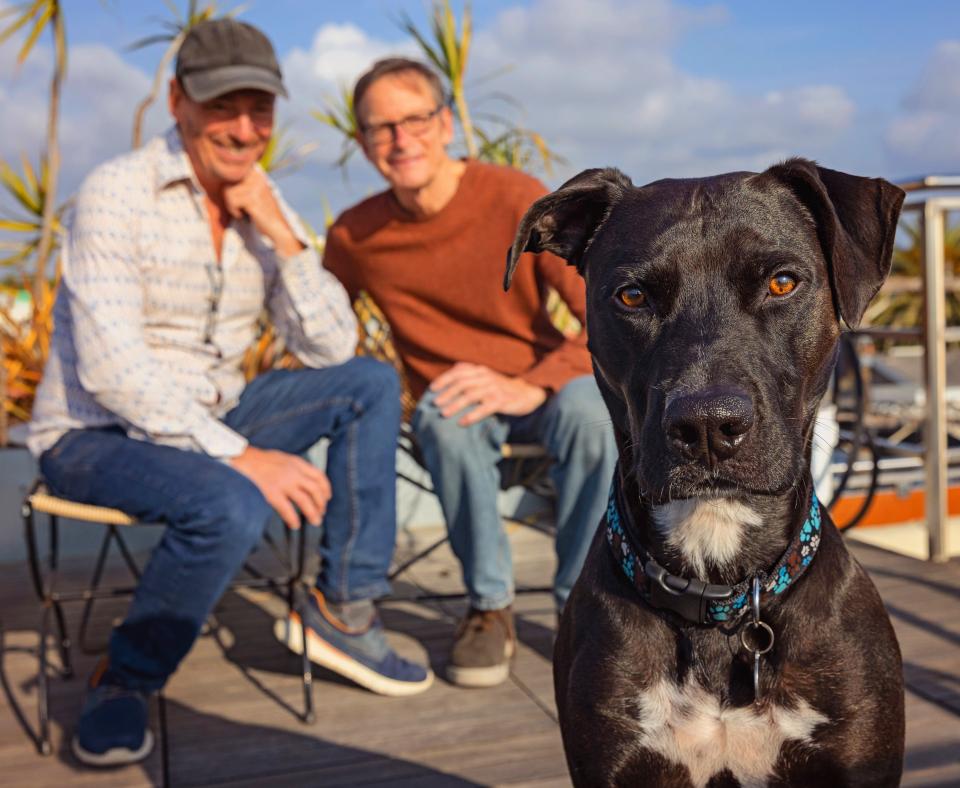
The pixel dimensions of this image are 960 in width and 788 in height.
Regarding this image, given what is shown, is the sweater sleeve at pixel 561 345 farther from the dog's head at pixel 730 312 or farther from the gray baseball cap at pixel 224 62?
the dog's head at pixel 730 312

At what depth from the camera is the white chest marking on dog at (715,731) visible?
5.36 feet

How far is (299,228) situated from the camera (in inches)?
125

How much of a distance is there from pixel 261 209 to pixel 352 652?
133 cm

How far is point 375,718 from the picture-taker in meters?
2.79

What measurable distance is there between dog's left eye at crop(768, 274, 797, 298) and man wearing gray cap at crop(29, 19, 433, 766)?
4.92 ft

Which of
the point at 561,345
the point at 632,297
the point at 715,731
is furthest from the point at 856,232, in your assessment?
the point at 561,345

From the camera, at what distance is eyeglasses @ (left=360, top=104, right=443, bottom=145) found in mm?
3236

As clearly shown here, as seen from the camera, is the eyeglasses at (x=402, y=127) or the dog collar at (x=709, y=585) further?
the eyeglasses at (x=402, y=127)

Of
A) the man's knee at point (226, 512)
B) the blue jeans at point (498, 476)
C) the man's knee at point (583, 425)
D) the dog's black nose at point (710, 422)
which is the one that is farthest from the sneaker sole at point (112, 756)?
the dog's black nose at point (710, 422)

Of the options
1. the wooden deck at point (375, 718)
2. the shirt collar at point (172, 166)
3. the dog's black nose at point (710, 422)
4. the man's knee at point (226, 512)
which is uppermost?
the shirt collar at point (172, 166)

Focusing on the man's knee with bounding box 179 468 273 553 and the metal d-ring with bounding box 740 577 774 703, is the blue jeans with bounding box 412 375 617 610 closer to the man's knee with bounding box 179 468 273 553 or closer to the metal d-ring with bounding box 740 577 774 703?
the man's knee with bounding box 179 468 273 553

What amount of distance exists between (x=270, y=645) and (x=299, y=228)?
4.49 ft

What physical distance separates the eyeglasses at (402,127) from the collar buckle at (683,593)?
1973 millimetres

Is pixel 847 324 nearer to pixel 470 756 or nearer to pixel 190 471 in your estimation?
pixel 470 756
